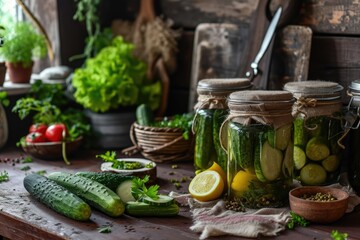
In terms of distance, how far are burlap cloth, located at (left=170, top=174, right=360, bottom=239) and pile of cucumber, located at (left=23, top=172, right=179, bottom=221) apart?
0.07 metres

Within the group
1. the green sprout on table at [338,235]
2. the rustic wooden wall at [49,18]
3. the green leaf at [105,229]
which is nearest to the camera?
the green sprout on table at [338,235]

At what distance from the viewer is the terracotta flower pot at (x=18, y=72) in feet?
6.81

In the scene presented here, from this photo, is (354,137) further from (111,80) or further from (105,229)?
(111,80)

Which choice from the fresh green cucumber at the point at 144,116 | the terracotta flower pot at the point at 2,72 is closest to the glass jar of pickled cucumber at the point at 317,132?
the fresh green cucumber at the point at 144,116

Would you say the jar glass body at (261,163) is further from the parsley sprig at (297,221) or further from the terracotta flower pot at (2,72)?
the terracotta flower pot at (2,72)

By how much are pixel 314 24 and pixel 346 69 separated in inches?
6.6

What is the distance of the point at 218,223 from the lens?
4.21 ft

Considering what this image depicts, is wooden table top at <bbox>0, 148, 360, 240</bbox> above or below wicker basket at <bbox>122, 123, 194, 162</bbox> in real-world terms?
below

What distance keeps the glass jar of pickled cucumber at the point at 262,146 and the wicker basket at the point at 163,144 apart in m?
0.41

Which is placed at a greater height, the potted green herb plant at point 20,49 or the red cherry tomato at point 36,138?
the potted green herb plant at point 20,49

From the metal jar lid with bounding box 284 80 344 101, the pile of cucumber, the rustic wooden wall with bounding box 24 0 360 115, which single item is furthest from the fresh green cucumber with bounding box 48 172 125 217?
the rustic wooden wall with bounding box 24 0 360 115

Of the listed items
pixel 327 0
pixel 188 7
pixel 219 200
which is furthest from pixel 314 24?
pixel 219 200

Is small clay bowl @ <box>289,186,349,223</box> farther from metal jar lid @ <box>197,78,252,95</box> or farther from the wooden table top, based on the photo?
metal jar lid @ <box>197,78,252,95</box>

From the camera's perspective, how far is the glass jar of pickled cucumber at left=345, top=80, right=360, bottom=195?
1.46 meters
